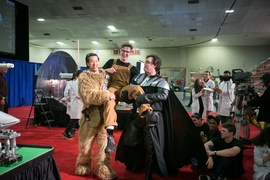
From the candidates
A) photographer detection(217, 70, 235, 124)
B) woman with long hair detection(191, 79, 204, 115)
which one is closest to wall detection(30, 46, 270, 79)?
woman with long hair detection(191, 79, 204, 115)

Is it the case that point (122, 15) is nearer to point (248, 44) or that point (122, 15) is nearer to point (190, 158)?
point (190, 158)

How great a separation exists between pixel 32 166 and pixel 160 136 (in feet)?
4.45

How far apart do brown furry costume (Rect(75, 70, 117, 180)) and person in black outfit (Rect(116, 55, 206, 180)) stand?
11.8 inches

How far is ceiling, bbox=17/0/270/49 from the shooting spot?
24.7 feet

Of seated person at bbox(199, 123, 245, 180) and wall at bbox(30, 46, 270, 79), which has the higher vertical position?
wall at bbox(30, 46, 270, 79)

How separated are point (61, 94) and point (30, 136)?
210 centimetres

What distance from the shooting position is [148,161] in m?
2.37

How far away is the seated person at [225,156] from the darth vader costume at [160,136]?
124 millimetres

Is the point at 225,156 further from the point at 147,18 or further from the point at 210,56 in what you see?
the point at 210,56

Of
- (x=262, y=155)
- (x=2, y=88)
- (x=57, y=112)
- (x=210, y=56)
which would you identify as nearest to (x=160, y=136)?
(x=262, y=155)

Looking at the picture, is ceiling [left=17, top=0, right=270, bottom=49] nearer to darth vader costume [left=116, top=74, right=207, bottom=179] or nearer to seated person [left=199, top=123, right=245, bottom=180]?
darth vader costume [left=116, top=74, right=207, bottom=179]

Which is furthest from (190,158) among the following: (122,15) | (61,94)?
(122,15)

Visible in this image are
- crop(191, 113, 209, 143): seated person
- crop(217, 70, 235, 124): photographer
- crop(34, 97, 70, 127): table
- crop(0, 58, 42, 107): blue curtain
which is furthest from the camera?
crop(0, 58, 42, 107): blue curtain

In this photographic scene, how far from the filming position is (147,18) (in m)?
8.88
